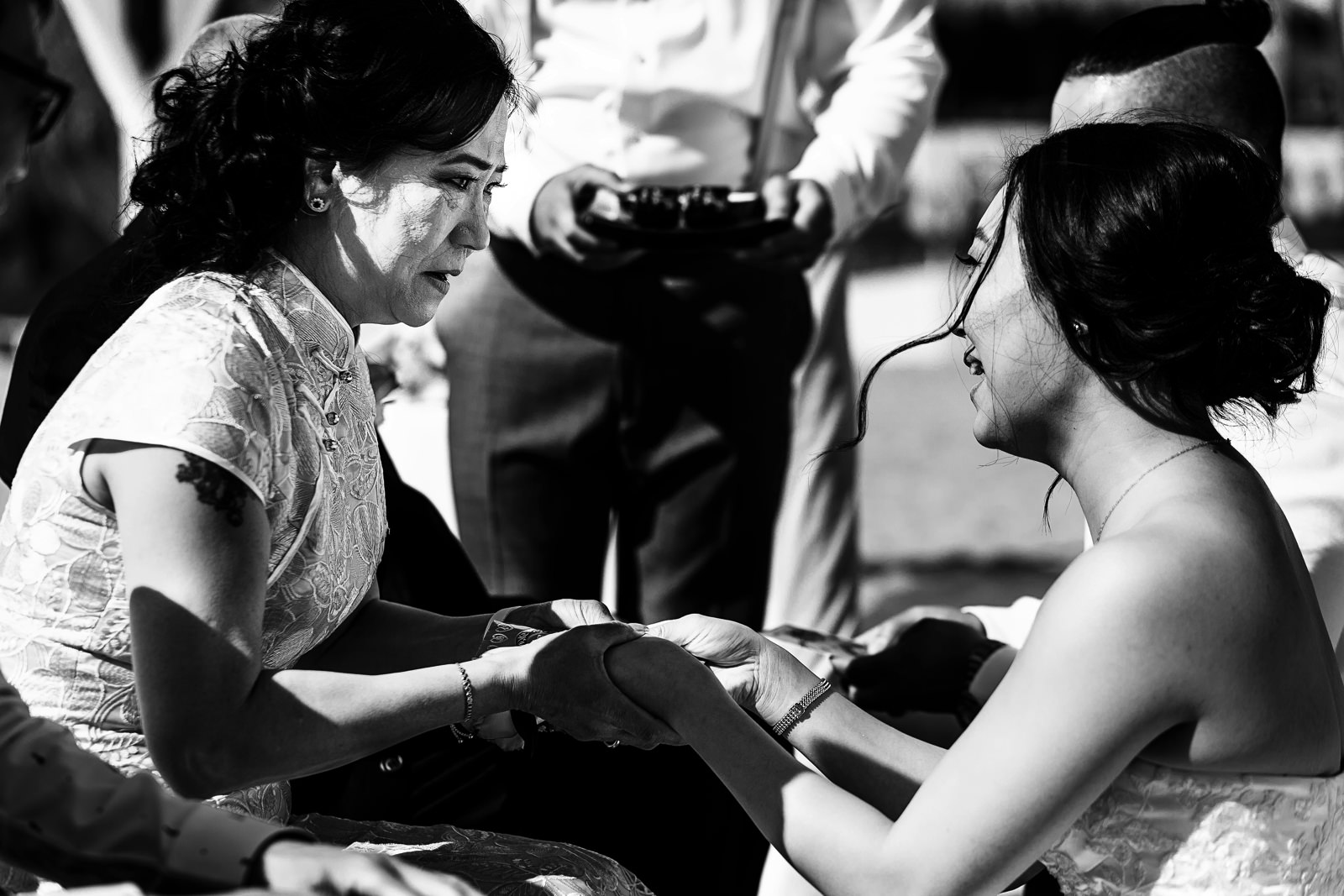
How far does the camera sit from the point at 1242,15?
9.81ft

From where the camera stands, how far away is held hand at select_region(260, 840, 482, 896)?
1300mm

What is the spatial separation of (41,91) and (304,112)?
31.1 inches

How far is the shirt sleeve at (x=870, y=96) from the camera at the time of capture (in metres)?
3.39

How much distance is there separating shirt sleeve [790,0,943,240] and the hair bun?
744mm

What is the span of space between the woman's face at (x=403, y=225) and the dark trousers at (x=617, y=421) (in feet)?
4.25

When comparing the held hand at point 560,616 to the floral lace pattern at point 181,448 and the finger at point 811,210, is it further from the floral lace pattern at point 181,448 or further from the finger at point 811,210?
the finger at point 811,210

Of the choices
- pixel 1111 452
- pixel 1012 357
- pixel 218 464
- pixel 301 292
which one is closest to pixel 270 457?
pixel 218 464

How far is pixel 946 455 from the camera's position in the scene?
8672 mm

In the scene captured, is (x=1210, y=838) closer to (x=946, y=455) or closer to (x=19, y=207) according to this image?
(x=946, y=455)

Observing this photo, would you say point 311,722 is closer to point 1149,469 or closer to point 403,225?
point 403,225

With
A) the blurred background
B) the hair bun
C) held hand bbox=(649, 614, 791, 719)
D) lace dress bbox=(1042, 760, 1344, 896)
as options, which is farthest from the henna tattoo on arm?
the hair bun

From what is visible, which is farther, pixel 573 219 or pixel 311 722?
pixel 573 219

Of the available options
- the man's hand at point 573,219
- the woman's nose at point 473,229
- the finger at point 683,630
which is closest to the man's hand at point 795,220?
the man's hand at point 573,219

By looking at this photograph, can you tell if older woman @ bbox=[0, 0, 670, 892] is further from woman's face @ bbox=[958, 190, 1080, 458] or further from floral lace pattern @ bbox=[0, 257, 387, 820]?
woman's face @ bbox=[958, 190, 1080, 458]
